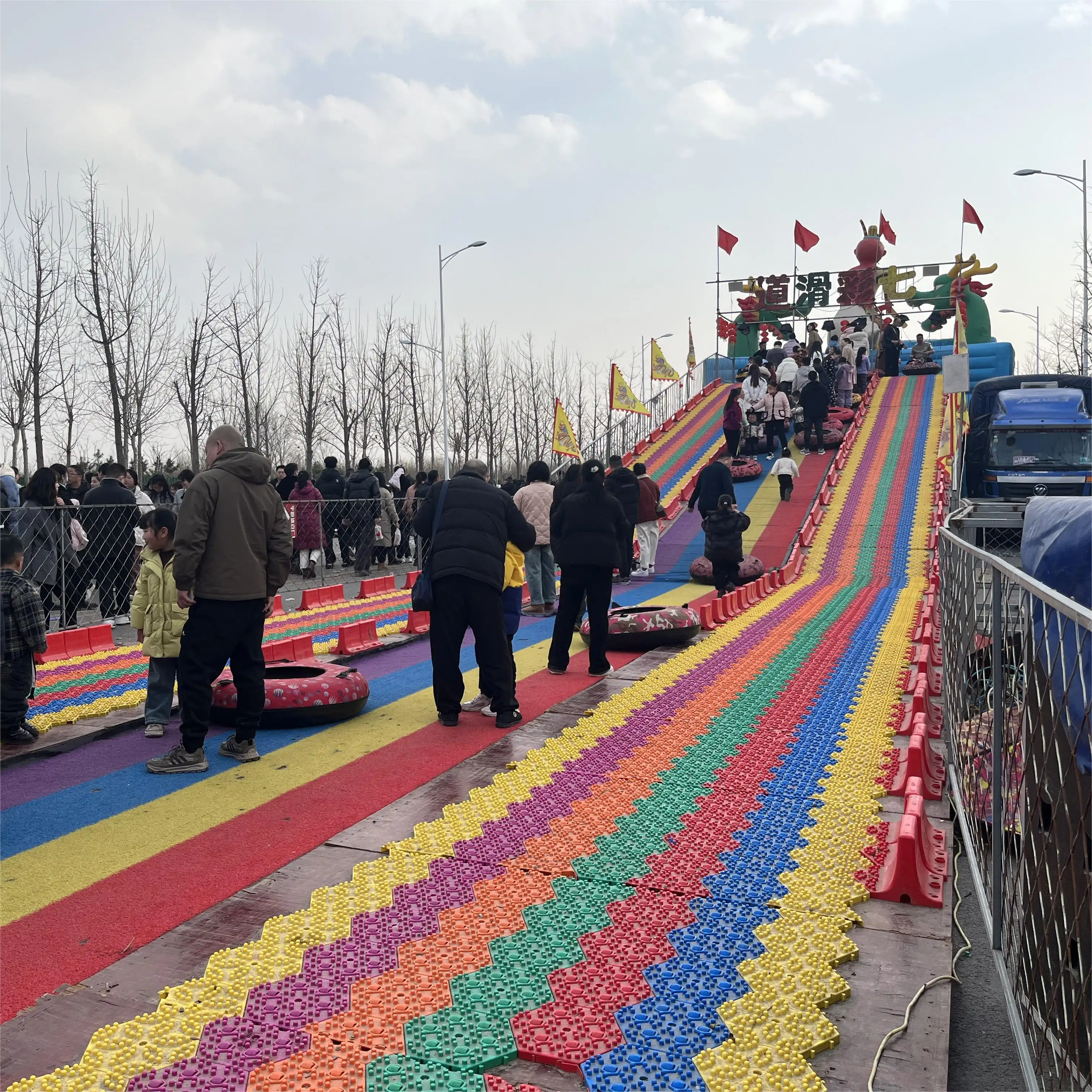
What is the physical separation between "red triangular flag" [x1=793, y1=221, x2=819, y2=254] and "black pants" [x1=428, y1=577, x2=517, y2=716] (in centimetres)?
4154

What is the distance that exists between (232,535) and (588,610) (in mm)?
3832

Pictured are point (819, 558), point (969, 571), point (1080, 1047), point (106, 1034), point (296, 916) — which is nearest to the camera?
point (1080, 1047)

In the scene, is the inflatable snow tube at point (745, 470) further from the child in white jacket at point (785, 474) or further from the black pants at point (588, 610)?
the black pants at point (588, 610)

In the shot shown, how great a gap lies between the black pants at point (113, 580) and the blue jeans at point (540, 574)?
522 cm

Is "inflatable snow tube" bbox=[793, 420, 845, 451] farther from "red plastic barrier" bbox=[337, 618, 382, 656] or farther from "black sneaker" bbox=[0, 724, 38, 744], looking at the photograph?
"black sneaker" bbox=[0, 724, 38, 744]

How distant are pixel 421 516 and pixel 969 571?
4.16 metres

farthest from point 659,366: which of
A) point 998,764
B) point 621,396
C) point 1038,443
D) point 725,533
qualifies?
point 998,764

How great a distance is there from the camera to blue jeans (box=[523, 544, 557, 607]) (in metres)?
13.3

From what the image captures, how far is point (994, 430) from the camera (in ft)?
69.1

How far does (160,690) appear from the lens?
697 centimetres

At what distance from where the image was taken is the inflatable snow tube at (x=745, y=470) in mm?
24469

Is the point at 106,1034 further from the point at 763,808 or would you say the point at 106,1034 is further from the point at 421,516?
the point at 421,516

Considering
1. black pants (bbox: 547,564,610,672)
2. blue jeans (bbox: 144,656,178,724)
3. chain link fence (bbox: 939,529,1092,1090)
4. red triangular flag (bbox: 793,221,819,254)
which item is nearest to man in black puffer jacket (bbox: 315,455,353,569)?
black pants (bbox: 547,564,610,672)

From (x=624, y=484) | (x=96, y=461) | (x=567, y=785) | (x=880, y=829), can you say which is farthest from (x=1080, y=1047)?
(x=96, y=461)
